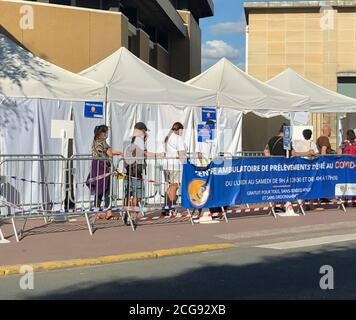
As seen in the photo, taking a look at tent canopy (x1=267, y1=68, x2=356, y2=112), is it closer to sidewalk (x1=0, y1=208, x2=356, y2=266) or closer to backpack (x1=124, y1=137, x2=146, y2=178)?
sidewalk (x1=0, y1=208, x2=356, y2=266)

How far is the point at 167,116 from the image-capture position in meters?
15.0

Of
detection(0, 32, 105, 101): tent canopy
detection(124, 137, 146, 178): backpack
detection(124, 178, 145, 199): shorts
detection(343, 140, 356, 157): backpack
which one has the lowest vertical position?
detection(124, 178, 145, 199): shorts

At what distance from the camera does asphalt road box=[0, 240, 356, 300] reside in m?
6.58

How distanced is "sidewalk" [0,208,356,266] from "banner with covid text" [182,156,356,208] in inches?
20.4

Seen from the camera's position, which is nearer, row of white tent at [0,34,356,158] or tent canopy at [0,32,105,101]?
tent canopy at [0,32,105,101]

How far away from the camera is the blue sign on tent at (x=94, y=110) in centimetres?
1349

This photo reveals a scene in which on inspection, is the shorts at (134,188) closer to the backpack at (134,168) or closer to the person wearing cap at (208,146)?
the backpack at (134,168)

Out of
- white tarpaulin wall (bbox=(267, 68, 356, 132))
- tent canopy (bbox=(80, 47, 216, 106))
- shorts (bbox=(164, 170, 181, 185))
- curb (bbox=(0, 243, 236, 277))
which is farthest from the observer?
white tarpaulin wall (bbox=(267, 68, 356, 132))

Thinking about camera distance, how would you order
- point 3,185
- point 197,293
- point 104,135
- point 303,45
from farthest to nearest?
point 303,45, point 104,135, point 3,185, point 197,293

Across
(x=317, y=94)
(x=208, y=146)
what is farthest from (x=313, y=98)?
(x=208, y=146)

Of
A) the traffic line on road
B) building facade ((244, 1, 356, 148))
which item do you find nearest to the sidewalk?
the traffic line on road

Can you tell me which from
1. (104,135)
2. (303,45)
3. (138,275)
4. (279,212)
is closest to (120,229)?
(104,135)
